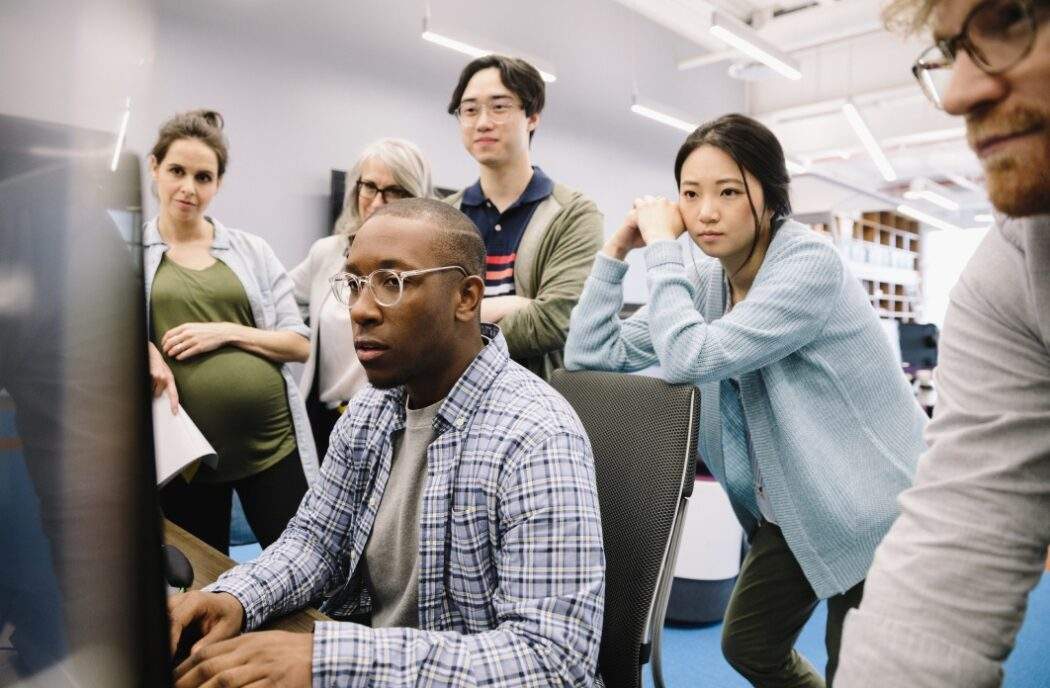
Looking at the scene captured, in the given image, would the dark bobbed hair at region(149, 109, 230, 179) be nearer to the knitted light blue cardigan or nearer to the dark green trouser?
the knitted light blue cardigan

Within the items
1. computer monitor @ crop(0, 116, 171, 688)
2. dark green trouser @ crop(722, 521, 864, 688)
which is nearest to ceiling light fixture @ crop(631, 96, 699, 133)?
dark green trouser @ crop(722, 521, 864, 688)

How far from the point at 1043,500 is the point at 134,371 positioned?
73 centimetres

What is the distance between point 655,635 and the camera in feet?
3.63

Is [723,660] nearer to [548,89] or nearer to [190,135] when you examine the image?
[190,135]

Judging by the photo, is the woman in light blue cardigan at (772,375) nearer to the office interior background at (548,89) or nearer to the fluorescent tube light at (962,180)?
the office interior background at (548,89)

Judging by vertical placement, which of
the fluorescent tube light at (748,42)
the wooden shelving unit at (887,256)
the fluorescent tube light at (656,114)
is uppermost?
the fluorescent tube light at (748,42)

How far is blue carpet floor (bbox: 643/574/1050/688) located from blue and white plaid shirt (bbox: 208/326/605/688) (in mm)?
1409

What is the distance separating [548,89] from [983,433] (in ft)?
20.7

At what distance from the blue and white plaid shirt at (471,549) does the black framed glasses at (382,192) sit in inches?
30.5

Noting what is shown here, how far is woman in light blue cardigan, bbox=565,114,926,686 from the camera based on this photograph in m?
1.30

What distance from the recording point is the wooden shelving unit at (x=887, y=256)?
1038 cm

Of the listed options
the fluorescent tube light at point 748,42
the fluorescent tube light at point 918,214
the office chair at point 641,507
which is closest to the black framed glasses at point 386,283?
the office chair at point 641,507

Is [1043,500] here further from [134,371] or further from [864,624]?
[134,371]

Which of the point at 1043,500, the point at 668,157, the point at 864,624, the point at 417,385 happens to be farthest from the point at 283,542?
the point at 668,157
